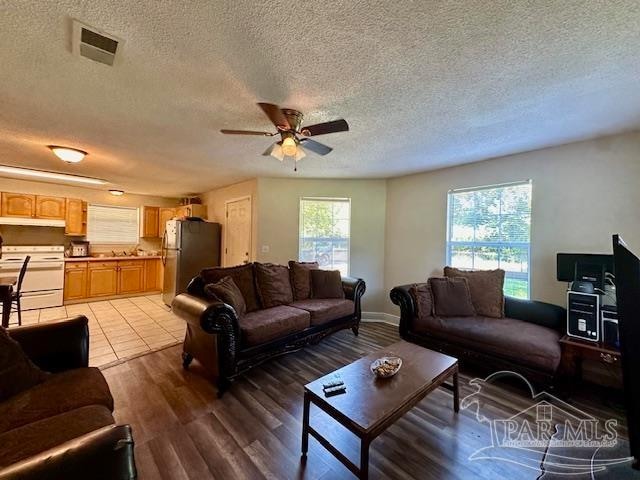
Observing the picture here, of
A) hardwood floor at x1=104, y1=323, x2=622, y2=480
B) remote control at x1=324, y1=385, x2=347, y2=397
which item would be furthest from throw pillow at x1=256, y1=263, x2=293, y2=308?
remote control at x1=324, y1=385, x2=347, y2=397

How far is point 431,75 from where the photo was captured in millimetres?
1695

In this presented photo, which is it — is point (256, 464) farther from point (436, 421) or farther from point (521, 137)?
point (521, 137)

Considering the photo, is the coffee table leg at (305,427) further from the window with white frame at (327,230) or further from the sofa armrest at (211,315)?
the window with white frame at (327,230)

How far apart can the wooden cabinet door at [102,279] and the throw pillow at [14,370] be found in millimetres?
4739

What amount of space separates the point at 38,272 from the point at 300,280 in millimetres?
4814

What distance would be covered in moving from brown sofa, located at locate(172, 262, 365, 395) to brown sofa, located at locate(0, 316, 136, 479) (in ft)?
2.74

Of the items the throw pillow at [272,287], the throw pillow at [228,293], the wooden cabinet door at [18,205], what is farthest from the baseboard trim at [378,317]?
the wooden cabinet door at [18,205]

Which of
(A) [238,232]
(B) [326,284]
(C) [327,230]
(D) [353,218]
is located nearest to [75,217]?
(A) [238,232]

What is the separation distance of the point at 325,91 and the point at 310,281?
2.59m

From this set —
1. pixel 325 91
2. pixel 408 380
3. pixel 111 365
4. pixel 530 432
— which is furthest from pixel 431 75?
pixel 111 365

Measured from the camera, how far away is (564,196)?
2863 mm

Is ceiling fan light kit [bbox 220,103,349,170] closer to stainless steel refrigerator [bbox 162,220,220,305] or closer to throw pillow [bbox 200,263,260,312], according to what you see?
throw pillow [bbox 200,263,260,312]

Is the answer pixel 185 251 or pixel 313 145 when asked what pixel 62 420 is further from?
pixel 185 251

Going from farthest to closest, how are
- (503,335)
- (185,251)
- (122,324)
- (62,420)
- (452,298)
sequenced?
(185,251) < (122,324) < (452,298) < (503,335) < (62,420)
